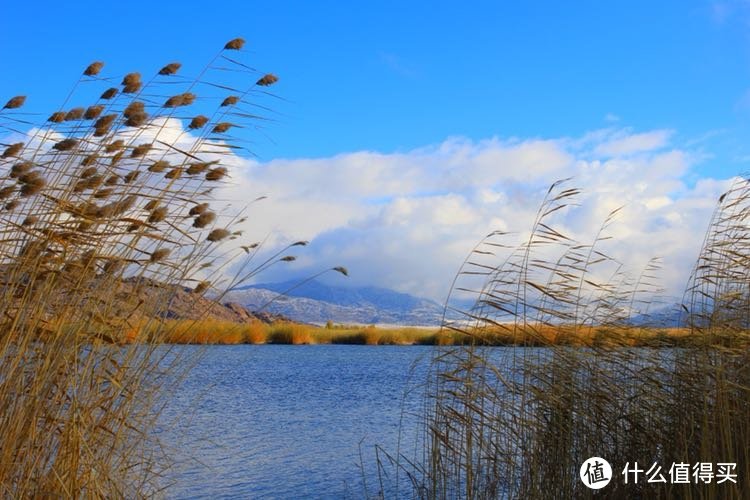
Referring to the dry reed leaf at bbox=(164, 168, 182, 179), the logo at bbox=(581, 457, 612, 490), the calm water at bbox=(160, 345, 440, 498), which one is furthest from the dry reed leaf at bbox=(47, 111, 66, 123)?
the logo at bbox=(581, 457, 612, 490)

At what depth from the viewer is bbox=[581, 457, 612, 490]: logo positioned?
4977mm

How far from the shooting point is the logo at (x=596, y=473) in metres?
4.98

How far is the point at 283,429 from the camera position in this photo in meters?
11.8

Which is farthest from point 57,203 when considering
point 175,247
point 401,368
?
point 401,368

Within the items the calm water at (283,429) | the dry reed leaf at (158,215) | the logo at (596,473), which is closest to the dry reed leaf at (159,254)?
the dry reed leaf at (158,215)

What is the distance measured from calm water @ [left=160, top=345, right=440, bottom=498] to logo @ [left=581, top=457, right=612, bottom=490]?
55.0 inches

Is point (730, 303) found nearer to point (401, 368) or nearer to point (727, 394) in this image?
point (727, 394)

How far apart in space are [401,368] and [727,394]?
61.7 ft

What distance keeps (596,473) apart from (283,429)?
753cm

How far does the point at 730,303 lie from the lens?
5.30 m

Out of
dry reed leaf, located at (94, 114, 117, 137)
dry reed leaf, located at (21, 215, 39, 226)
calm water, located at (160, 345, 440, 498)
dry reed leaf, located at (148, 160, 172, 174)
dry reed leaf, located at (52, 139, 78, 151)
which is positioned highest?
dry reed leaf, located at (94, 114, 117, 137)

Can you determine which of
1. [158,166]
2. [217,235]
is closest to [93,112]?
[158,166]

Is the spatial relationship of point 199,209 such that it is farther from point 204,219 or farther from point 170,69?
point 170,69

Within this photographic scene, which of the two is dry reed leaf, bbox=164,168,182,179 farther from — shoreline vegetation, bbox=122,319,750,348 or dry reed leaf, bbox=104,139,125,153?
shoreline vegetation, bbox=122,319,750,348
